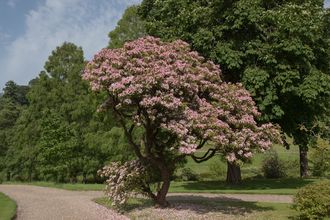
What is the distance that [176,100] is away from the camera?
15.9 metres

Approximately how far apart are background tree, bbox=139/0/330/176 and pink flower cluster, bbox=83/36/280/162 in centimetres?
651

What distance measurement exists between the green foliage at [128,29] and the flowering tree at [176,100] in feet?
59.4

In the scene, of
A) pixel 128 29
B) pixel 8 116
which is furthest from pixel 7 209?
pixel 8 116

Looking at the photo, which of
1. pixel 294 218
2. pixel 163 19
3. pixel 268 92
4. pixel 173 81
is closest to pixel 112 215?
pixel 173 81

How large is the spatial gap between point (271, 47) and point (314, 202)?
39.1ft

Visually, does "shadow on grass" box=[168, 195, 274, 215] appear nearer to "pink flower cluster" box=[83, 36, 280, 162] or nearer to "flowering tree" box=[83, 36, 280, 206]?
"flowering tree" box=[83, 36, 280, 206]

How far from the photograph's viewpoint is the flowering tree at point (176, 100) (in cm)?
1586

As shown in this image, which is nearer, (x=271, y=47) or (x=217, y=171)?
(x=271, y=47)

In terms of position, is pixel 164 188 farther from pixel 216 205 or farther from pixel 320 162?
pixel 320 162

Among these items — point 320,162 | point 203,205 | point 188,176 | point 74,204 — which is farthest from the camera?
point 320,162

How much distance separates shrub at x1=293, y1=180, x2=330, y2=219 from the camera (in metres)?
13.8

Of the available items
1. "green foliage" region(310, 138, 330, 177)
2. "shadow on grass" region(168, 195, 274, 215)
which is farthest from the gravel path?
"green foliage" region(310, 138, 330, 177)

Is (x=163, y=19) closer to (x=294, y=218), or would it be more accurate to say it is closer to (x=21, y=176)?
(x=294, y=218)

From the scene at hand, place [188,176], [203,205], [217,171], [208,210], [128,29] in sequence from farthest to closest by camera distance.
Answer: [217,171] < [188,176] < [128,29] < [203,205] < [208,210]
